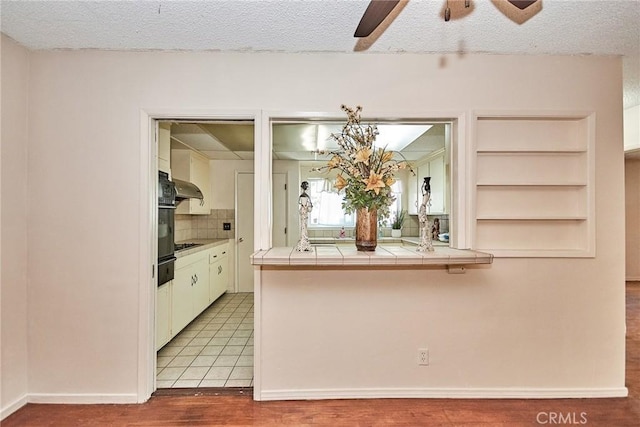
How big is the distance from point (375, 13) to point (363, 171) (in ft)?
3.29

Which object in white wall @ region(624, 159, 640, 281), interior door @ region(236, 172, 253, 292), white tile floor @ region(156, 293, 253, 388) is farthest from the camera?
white wall @ region(624, 159, 640, 281)

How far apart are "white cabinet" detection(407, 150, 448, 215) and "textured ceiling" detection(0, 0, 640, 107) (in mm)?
1099

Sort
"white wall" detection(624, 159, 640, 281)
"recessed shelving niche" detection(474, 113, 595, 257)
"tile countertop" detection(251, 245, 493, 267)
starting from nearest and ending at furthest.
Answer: "tile countertop" detection(251, 245, 493, 267) < "recessed shelving niche" detection(474, 113, 595, 257) < "white wall" detection(624, 159, 640, 281)

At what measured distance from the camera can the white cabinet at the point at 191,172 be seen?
425 centimetres

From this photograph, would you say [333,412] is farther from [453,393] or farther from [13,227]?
[13,227]

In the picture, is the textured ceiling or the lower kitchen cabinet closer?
the textured ceiling

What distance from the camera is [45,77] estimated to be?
2.16 meters

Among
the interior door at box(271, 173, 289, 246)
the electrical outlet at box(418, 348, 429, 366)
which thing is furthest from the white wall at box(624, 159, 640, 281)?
the interior door at box(271, 173, 289, 246)

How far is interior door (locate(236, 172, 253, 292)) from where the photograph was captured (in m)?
5.09

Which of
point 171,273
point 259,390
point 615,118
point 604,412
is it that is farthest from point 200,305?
point 615,118

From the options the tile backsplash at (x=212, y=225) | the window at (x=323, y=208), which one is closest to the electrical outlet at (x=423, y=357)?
the window at (x=323, y=208)

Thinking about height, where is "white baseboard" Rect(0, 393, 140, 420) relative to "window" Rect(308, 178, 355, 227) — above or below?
below

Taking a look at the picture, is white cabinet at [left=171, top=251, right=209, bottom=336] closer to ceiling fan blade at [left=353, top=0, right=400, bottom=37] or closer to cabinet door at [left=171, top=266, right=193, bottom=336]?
cabinet door at [left=171, top=266, right=193, bottom=336]

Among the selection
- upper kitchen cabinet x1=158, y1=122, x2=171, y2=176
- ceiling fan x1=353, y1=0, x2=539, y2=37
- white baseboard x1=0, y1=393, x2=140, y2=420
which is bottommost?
white baseboard x1=0, y1=393, x2=140, y2=420
